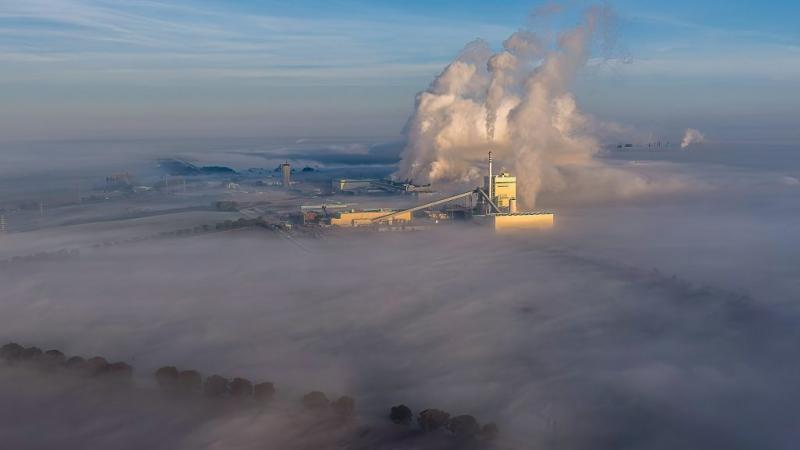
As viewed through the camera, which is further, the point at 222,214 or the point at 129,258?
the point at 222,214

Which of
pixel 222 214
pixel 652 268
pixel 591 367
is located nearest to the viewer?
pixel 591 367

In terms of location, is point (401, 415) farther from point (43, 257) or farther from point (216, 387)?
point (43, 257)

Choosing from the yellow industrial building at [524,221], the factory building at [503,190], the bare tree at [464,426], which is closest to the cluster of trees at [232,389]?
the bare tree at [464,426]

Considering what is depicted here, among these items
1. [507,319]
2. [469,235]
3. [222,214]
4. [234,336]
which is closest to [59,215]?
[222,214]

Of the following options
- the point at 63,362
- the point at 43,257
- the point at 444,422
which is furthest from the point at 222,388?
the point at 43,257

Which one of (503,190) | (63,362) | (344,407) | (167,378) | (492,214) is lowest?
(344,407)

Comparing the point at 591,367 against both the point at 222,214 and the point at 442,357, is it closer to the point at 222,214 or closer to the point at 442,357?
the point at 442,357

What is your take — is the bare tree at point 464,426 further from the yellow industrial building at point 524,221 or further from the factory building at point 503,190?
the factory building at point 503,190
